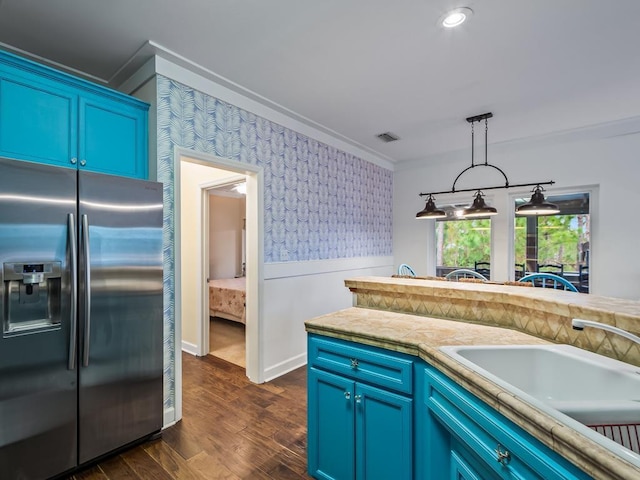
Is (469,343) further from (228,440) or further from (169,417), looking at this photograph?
(169,417)

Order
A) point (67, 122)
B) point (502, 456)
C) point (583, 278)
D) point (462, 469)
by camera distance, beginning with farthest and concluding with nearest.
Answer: point (583, 278) < point (67, 122) < point (462, 469) < point (502, 456)

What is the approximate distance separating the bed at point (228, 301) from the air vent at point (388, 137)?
2.87 m

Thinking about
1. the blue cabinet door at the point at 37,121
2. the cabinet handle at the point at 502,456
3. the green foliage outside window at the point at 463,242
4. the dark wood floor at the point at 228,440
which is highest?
the blue cabinet door at the point at 37,121

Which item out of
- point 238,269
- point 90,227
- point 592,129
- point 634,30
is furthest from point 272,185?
point 238,269

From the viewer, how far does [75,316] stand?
6.18ft

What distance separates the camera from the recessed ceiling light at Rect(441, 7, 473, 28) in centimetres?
189

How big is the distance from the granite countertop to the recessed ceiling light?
1.84m

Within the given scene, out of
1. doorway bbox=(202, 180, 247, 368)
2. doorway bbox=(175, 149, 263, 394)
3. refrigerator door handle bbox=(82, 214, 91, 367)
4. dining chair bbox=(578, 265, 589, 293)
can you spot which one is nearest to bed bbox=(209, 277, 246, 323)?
doorway bbox=(202, 180, 247, 368)

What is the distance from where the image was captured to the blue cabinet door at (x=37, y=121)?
1855 mm

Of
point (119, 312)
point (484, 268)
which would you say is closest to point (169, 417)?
point (119, 312)

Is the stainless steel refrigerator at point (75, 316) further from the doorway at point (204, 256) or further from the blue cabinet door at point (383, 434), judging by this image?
the blue cabinet door at point (383, 434)

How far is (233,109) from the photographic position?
2.95m

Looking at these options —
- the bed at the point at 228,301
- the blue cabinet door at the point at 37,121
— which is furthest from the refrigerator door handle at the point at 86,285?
the bed at the point at 228,301

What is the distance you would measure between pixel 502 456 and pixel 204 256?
3.55 m
